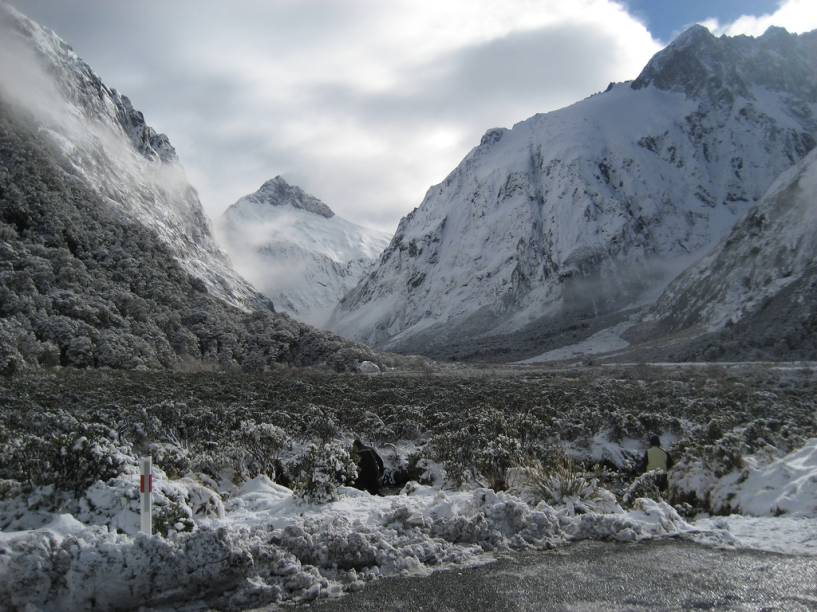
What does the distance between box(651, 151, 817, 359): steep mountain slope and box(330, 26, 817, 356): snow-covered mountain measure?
27.6 metres

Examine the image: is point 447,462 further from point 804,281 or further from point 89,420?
point 804,281

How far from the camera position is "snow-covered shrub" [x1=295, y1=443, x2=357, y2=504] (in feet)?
31.0

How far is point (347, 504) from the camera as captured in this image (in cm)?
954

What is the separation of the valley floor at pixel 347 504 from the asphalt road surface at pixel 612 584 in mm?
55

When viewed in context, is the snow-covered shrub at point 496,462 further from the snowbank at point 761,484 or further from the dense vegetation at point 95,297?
the dense vegetation at point 95,297

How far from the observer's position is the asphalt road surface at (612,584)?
19.5ft

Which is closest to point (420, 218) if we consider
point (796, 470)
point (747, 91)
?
point (747, 91)

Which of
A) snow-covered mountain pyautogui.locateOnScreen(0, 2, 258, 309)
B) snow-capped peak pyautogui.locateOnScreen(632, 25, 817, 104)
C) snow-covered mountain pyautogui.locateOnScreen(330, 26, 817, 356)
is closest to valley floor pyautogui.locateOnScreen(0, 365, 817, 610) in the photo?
snow-covered mountain pyautogui.locateOnScreen(0, 2, 258, 309)

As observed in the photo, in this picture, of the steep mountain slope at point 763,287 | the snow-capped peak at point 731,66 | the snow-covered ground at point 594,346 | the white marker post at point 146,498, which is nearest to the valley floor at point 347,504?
the white marker post at point 146,498

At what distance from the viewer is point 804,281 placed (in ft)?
211

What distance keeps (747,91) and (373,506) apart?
17840cm

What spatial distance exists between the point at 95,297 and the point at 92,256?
25.3ft

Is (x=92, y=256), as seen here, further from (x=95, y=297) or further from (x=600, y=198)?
(x=600, y=198)

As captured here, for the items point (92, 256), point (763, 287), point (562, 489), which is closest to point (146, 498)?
point (562, 489)
